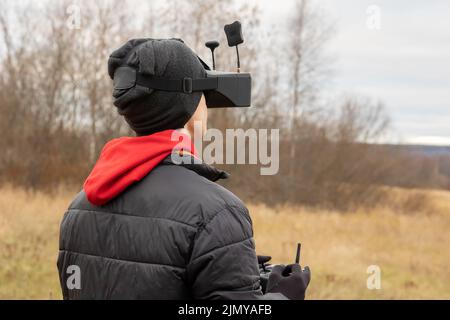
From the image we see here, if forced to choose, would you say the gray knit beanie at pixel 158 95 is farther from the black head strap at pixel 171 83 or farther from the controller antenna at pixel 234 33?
the controller antenna at pixel 234 33

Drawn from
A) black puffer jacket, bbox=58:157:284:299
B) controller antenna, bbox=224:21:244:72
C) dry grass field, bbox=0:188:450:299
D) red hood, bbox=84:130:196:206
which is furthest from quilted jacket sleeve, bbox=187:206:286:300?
dry grass field, bbox=0:188:450:299

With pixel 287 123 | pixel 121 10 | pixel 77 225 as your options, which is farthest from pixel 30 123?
pixel 77 225

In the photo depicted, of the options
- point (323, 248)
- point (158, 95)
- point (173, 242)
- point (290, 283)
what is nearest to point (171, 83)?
point (158, 95)

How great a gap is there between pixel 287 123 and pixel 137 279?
1794 cm

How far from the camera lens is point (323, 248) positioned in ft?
36.1

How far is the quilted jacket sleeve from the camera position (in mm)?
1487

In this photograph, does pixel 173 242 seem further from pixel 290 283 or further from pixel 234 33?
pixel 234 33

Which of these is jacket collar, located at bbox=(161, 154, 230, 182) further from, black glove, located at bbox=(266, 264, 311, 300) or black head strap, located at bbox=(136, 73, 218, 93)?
black glove, located at bbox=(266, 264, 311, 300)

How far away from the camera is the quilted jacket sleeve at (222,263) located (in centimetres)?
149

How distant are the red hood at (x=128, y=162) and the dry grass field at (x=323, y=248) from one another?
5754 mm

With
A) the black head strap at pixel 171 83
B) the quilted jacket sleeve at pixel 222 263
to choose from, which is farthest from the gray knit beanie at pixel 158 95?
the quilted jacket sleeve at pixel 222 263

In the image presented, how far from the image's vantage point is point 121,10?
17.9m

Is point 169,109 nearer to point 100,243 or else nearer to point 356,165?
point 100,243

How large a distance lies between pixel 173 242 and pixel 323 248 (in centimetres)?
980
